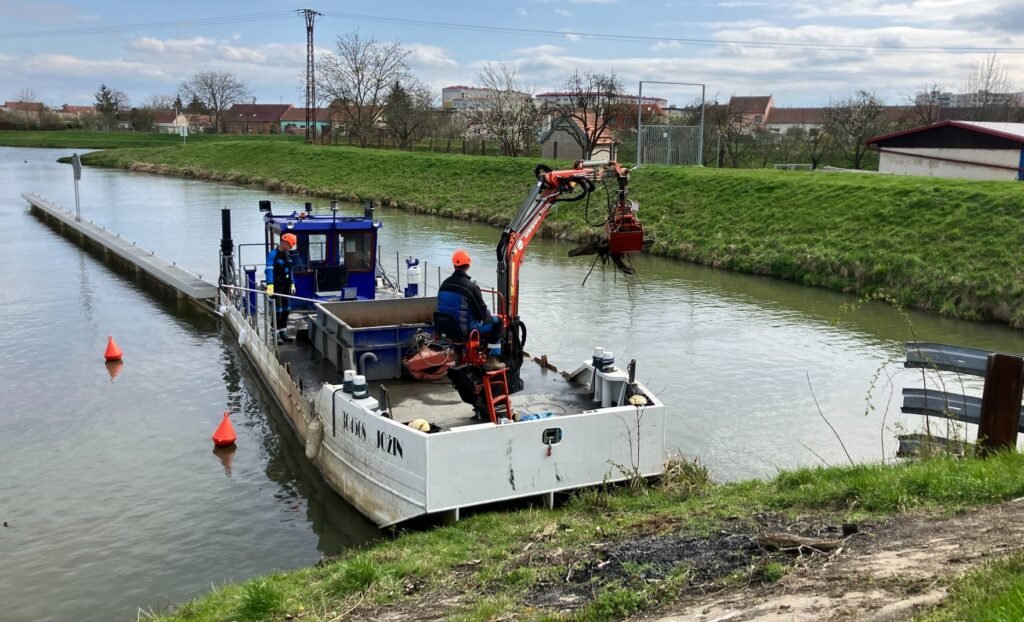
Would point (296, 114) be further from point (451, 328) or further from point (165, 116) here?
point (451, 328)

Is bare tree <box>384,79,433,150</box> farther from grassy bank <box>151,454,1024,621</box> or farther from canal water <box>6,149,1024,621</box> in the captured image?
grassy bank <box>151,454,1024,621</box>

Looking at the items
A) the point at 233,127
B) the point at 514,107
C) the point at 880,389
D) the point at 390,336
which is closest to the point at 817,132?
the point at 514,107

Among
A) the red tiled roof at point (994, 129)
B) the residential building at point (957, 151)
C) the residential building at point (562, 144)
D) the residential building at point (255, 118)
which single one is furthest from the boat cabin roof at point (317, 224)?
the residential building at point (255, 118)

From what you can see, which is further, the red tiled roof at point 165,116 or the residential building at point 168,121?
the red tiled roof at point 165,116

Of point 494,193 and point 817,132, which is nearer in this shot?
point 494,193

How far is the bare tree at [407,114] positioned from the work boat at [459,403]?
5696 cm

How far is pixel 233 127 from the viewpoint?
130875mm

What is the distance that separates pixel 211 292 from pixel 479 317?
13288 mm

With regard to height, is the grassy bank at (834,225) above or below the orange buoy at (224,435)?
above

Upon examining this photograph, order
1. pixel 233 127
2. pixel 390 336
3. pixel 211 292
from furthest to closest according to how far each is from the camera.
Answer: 1. pixel 233 127
2. pixel 211 292
3. pixel 390 336

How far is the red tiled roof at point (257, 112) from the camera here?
13775 centimetres

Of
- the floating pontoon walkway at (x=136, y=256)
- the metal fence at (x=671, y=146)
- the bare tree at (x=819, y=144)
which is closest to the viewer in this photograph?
the floating pontoon walkway at (x=136, y=256)

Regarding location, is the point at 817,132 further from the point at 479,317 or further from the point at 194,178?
the point at 479,317

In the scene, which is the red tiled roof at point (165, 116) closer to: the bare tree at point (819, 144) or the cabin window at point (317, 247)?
the bare tree at point (819, 144)
